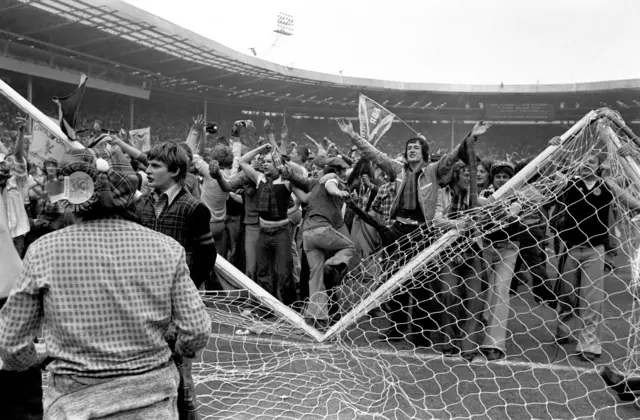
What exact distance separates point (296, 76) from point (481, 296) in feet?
93.5

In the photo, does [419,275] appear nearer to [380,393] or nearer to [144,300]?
[380,393]

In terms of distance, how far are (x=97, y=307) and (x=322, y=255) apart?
3.78 metres

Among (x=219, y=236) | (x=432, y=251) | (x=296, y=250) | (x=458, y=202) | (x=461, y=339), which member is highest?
(x=458, y=202)

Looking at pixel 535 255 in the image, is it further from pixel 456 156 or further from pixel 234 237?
pixel 234 237

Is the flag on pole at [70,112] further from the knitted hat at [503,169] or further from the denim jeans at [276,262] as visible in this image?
the knitted hat at [503,169]

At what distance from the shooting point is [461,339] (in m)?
4.36

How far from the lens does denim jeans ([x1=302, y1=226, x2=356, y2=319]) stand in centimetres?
530

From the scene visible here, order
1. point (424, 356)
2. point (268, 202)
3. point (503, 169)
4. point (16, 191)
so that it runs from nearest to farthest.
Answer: point (424, 356) → point (16, 191) → point (503, 169) → point (268, 202)

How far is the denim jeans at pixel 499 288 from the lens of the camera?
187 inches

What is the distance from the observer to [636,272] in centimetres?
389

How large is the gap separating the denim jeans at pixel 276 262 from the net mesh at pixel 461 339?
62 cm

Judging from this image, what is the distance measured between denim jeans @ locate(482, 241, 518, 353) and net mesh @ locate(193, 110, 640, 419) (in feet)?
0.03

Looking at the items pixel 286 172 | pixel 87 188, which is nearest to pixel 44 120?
pixel 87 188

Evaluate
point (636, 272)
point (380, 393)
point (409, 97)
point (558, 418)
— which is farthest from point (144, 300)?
point (409, 97)
